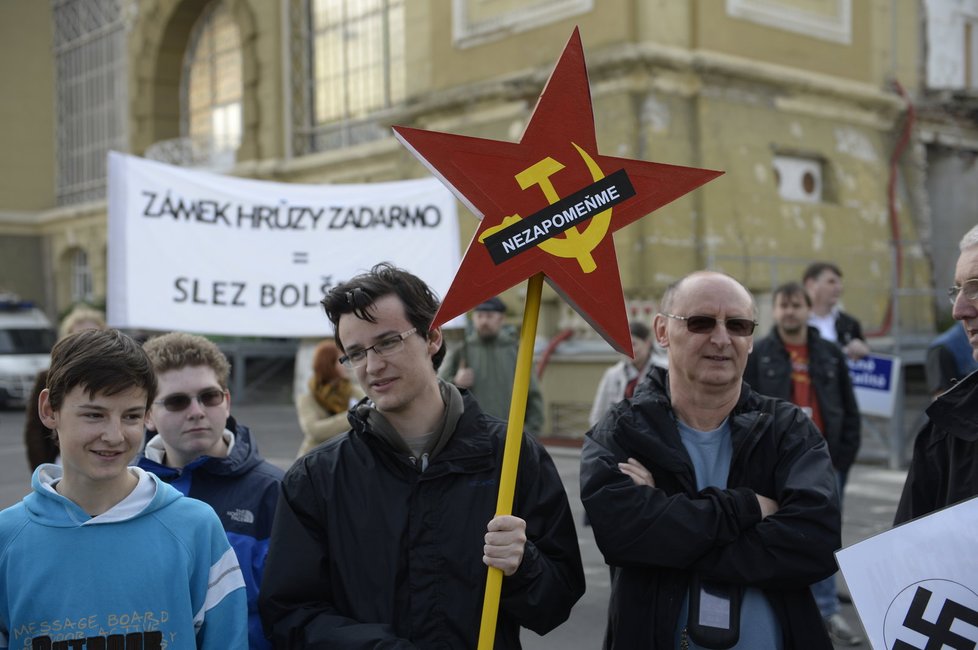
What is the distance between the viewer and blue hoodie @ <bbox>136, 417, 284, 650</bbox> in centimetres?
286

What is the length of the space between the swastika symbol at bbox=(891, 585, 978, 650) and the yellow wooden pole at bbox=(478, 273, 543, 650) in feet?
3.03

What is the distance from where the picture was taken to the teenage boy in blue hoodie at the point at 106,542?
7.27 ft

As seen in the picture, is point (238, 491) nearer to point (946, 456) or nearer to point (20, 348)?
A: point (946, 456)

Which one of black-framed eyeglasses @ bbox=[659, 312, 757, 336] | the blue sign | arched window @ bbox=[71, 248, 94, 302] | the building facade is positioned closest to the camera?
black-framed eyeglasses @ bbox=[659, 312, 757, 336]

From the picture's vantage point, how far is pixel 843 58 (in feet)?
46.7

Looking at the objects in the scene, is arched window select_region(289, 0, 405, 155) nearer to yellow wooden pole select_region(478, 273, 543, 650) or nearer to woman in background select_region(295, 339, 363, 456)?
woman in background select_region(295, 339, 363, 456)

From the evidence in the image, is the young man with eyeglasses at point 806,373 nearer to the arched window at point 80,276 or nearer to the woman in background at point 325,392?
the woman in background at point 325,392

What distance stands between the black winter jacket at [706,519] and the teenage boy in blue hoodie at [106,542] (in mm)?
971

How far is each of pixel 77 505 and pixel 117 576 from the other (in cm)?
19

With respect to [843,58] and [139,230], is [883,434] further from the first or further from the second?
[139,230]

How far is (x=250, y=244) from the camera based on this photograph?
673cm

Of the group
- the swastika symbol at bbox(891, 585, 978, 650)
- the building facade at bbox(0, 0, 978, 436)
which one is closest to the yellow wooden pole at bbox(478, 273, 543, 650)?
the swastika symbol at bbox(891, 585, 978, 650)

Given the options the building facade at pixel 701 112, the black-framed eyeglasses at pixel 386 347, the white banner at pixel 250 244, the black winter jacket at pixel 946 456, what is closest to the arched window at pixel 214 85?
the building facade at pixel 701 112

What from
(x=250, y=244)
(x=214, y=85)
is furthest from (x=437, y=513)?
(x=214, y=85)
